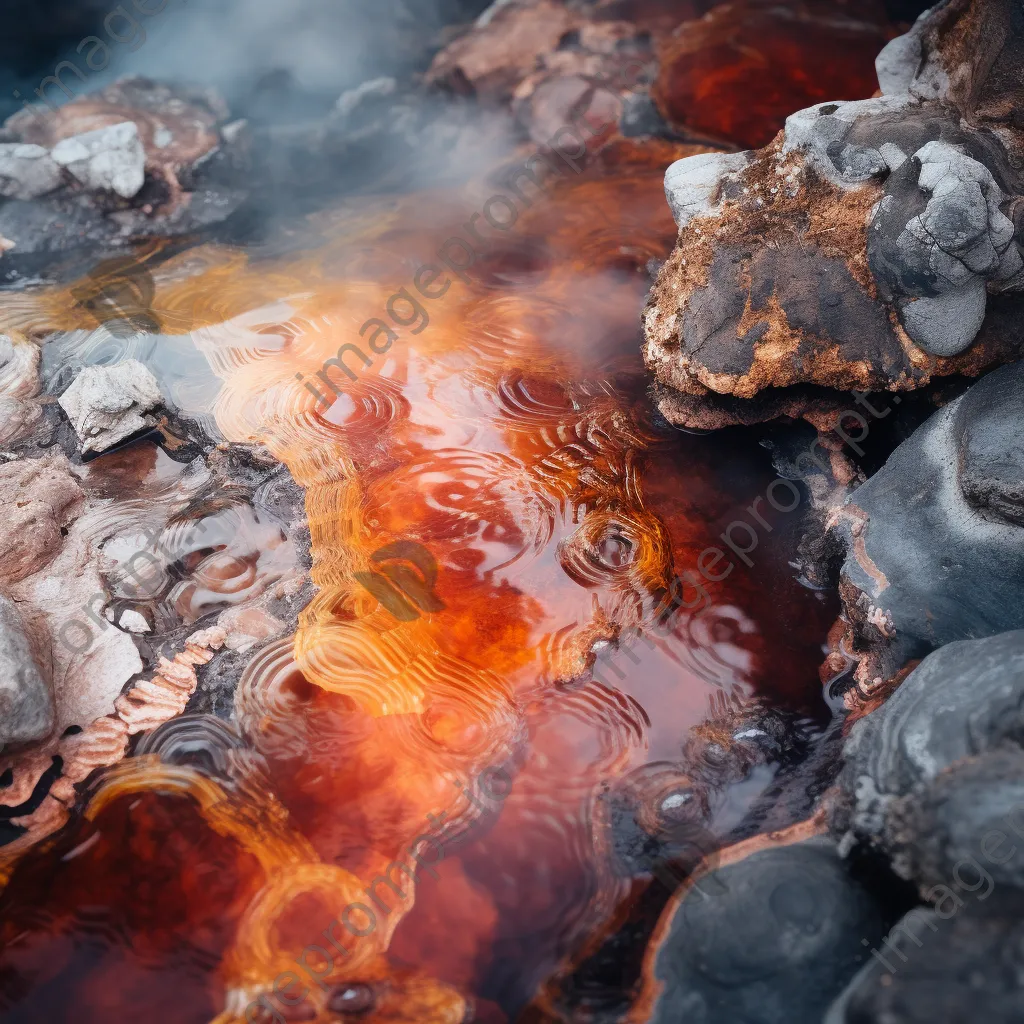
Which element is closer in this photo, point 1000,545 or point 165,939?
point 165,939

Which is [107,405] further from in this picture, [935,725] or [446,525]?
[935,725]

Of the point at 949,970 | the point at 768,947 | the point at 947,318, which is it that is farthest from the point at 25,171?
the point at 949,970

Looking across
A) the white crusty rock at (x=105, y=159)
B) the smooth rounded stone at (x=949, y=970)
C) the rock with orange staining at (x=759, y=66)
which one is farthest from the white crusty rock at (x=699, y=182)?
the white crusty rock at (x=105, y=159)

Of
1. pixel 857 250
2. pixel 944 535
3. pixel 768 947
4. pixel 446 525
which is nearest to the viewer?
pixel 768 947

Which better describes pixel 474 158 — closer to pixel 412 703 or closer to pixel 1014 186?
pixel 1014 186

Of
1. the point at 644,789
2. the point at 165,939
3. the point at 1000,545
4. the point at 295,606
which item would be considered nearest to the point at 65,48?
the point at 295,606

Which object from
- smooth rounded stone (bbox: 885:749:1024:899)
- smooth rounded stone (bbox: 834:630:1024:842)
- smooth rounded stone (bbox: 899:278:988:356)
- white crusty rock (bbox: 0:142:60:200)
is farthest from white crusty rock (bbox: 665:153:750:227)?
white crusty rock (bbox: 0:142:60:200)

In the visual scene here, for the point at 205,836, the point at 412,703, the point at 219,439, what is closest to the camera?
the point at 205,836

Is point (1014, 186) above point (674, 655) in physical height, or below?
above
